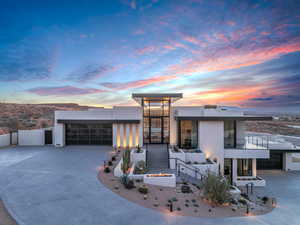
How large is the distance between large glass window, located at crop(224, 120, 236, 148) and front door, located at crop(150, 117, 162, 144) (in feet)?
19.9

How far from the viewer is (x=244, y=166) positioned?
12.8 m

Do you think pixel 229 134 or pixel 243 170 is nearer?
pixel 243 170

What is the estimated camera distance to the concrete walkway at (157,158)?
10409 mm

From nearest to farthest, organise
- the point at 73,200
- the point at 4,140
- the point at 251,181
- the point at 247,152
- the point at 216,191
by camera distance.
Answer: the point at 73,200, the point at 216,191, the point at 251,181, the point at 247,152, the point at 4,140

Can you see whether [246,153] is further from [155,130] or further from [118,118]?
[118,118]

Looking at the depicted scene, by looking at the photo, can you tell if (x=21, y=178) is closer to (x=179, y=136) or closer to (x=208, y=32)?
(x=179, y=136)

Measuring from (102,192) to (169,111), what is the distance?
382 inches

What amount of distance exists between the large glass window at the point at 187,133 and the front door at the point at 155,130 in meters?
1.96

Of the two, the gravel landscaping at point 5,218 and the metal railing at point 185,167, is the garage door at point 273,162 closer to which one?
the metal railing at point 185,167

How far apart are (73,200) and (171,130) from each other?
10.2 meters

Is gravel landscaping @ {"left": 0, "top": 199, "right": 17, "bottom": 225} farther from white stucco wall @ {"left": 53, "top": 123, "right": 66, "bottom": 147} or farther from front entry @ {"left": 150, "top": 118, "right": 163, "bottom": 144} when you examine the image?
front entry @ {"left": 150, "top": 118, "right": 163, "bottom": 144}

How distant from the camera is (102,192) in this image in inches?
252

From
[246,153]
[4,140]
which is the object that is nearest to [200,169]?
[246,153]

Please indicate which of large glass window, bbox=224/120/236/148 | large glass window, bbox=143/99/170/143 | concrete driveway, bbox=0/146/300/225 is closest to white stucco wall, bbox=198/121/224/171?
large glass window, bbox=224/120/236/148
